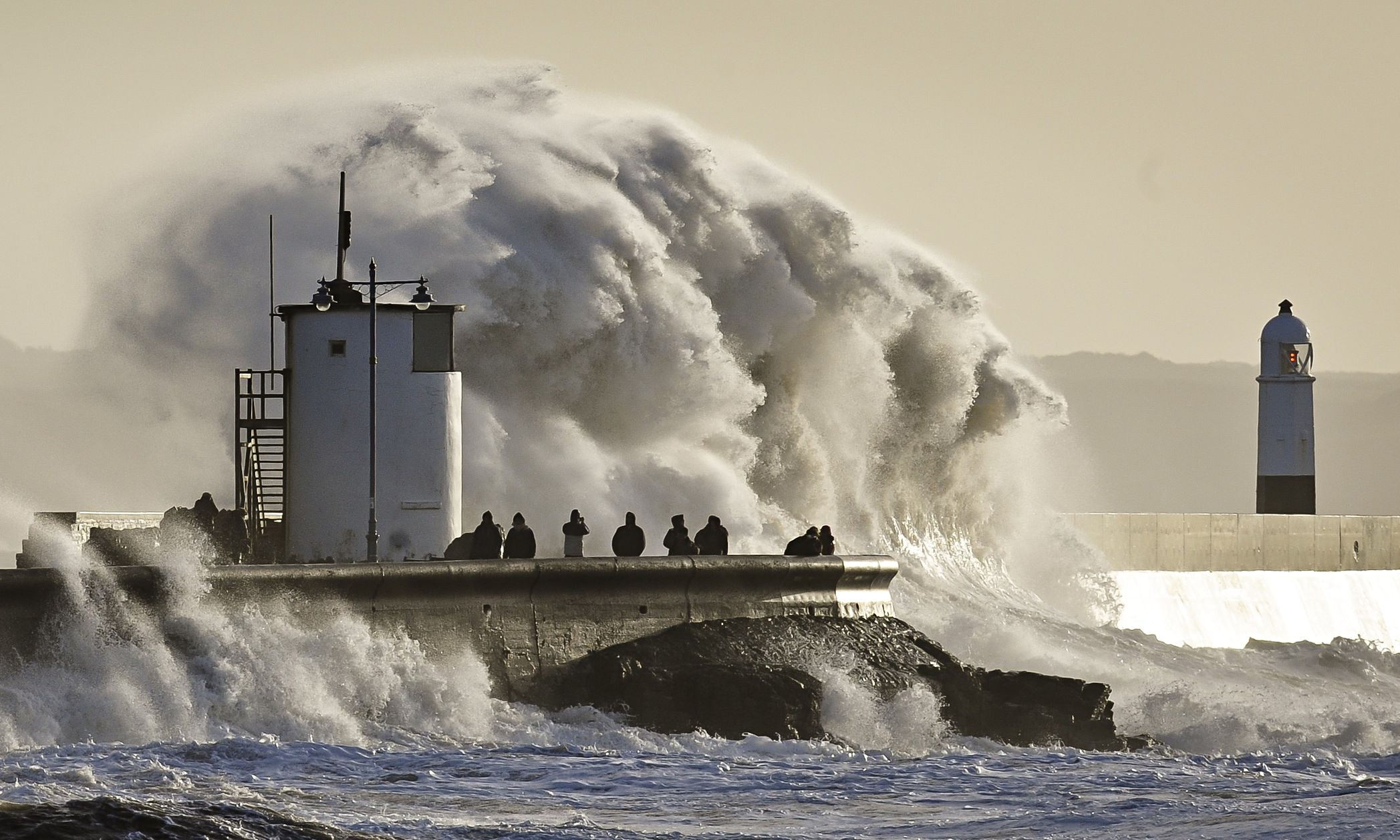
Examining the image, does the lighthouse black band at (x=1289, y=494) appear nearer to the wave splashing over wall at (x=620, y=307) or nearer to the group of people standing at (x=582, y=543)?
the wave splashing over wall at (x=620, y=307)

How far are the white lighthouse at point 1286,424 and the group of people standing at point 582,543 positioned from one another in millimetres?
20290

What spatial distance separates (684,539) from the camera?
16.5 metres

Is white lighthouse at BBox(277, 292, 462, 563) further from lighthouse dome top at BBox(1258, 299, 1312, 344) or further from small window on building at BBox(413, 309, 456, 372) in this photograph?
lighthouse dome top at BBox(1258, 299, 1312, 344)

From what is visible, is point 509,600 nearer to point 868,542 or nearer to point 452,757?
point 452,757

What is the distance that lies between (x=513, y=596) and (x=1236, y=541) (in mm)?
19462

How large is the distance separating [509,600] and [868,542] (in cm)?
1228

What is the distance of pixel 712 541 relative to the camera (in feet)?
54.7

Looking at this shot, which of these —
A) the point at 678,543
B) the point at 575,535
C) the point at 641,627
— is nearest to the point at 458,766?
the point at 641,627

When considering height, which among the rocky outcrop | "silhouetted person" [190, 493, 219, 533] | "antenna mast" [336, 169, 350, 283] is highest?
"antenna mast" [336, 169, 350, 283]

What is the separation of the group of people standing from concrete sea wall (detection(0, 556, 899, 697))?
14.0 inches

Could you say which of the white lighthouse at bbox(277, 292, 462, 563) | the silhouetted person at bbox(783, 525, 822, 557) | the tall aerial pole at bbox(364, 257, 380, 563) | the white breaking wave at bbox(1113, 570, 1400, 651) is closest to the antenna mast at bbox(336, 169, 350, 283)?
the white lighthouse at bbox(277, 292, 462, 563)

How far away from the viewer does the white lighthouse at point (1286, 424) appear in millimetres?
36000

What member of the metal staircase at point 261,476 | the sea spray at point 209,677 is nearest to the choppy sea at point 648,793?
the sea spray at point 209,677

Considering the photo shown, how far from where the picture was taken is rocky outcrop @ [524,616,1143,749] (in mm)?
14398
